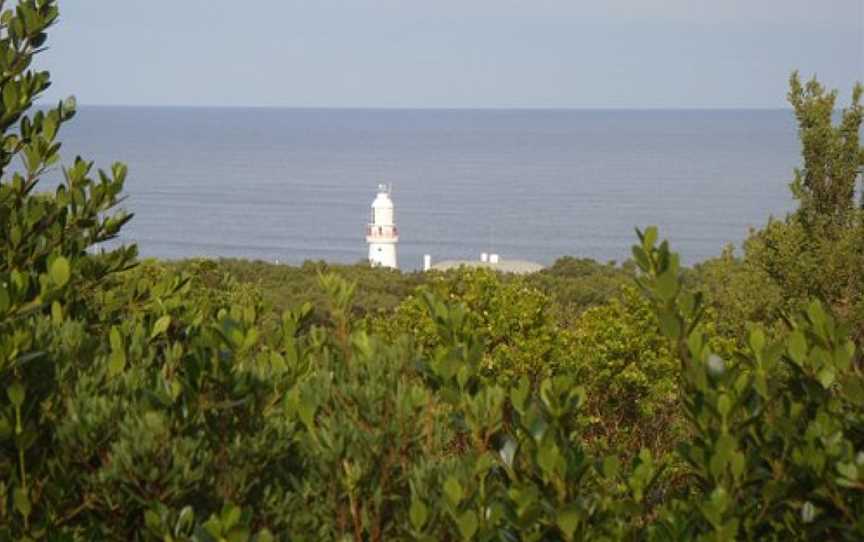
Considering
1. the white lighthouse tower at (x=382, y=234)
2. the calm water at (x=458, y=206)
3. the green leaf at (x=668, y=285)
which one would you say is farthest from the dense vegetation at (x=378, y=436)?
the calm water at (x=458, y=206)

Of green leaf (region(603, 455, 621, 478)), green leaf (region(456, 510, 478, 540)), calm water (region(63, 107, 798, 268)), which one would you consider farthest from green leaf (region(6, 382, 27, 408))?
calm water (region(63, 107, 798, 268))

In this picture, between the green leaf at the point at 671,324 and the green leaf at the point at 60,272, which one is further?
the green leaf at the point at 60,272

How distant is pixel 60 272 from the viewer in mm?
5113

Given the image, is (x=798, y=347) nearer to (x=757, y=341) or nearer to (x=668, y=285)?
(x=757, y=341)

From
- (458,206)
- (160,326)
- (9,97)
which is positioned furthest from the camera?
(458,206)

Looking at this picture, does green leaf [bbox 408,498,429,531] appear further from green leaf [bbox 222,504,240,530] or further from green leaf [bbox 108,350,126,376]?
green leaf [bbox 108,350,126,376]

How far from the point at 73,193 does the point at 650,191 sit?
13499 cm

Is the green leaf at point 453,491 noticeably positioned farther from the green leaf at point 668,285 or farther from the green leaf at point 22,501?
the green leaf at point 22,501

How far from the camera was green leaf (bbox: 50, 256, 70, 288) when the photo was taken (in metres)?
5.11

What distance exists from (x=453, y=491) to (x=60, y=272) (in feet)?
5.91

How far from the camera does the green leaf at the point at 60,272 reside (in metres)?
5.11

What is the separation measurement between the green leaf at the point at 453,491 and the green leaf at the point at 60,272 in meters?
1.74

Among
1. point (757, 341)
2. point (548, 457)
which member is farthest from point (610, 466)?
point (757, 341)

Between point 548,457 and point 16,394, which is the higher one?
point 16,394
